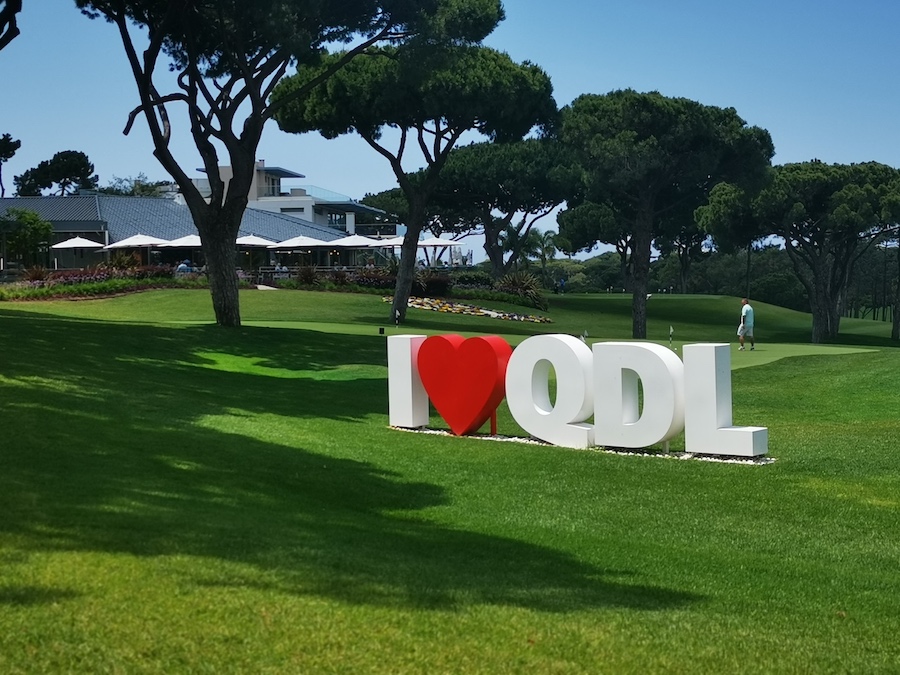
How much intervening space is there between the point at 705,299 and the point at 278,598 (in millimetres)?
71055

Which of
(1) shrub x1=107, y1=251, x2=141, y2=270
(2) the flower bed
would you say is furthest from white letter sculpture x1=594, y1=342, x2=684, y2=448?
(1) shrub x1=107, y1=251, x2=141, y2=270

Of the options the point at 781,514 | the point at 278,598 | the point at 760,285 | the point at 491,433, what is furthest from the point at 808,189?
the point at 278,598

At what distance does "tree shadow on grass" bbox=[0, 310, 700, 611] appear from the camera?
6793mm

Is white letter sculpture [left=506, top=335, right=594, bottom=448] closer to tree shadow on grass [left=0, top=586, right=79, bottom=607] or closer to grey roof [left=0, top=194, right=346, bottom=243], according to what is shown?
tree shadow on grass [left=0, top=586, right=79, bottom=607]

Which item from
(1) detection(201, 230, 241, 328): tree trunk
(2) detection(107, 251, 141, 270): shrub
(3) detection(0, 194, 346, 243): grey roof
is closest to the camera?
(1) detection(201, 230, 241, 328): tree trunk

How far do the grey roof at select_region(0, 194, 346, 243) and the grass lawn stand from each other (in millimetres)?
54592

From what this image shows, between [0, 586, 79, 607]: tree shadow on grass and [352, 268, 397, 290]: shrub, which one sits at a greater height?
[352, 268, 397, 290]: shrub

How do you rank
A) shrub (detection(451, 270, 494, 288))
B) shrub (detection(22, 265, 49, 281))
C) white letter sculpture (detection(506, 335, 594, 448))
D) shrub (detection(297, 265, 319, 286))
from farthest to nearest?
1. shrub (detection(451, 270, 494, 288))
2. shrub (detection(297, 265, 319, 286))
3. shrub (detection(22, 265, 49, 281))
4. white letter sculpture (detection(506, 335, 594, 448))

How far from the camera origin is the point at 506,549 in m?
8.63

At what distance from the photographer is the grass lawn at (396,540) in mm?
5547

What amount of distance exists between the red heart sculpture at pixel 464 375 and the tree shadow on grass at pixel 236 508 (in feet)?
5.25

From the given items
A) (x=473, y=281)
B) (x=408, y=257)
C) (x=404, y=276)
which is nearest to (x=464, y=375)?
(x=408, y=257)

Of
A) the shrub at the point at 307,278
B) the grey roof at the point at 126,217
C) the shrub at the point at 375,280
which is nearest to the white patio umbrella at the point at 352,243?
the shrub at the point at 375,280

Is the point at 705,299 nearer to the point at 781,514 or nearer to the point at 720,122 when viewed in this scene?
the point at 720,122
